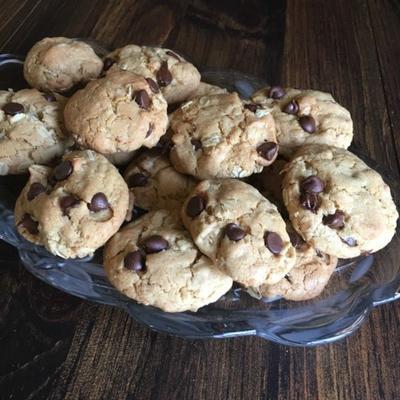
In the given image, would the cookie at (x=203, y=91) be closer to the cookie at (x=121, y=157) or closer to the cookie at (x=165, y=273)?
the cookie at (x=121, y=157)

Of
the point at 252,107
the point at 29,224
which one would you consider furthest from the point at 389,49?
the point at 29,224

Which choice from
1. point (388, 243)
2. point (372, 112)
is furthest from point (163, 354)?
point (372, 112)

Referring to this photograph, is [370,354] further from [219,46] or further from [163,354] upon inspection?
[219,46]

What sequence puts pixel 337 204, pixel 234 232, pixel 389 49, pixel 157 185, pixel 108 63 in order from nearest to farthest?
1. pixel 234 232
2. pixel 337 204
3. pixel 157 185
4. pixel 108 63
5. pixel 389 49

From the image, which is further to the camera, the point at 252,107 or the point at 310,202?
the point at 252,107

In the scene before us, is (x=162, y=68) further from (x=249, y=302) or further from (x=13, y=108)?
(x=249, y=302)

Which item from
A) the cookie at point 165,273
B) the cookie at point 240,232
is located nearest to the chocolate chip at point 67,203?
the cookie at point 165,273

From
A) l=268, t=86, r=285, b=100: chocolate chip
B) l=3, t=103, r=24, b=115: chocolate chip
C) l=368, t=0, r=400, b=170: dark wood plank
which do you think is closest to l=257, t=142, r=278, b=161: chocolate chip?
l=268, t=86, r=285, b=100: chocolate chip

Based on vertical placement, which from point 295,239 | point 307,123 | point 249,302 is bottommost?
point 249,302
